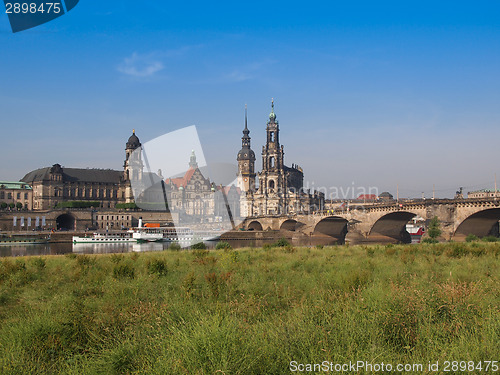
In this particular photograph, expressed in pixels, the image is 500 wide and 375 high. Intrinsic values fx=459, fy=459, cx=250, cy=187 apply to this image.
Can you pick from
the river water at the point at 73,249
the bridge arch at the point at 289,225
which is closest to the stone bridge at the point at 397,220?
the bridge arch at the point at 289,225

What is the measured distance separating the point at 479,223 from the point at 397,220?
1245 centimetres

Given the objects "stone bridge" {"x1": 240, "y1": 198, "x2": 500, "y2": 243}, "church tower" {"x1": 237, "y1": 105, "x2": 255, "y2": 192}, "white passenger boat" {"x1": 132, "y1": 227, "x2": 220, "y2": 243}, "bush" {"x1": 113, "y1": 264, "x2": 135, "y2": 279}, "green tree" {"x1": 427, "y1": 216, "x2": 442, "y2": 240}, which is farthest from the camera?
"church tower" {"x1": 237, "y1": 105, "x2": 255, "y2": 192}

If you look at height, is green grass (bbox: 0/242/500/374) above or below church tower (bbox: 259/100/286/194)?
below

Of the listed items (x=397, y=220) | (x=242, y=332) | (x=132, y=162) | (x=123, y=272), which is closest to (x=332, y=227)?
(x=397, y=220)

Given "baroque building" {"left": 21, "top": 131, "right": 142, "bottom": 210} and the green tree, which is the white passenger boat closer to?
the green tree

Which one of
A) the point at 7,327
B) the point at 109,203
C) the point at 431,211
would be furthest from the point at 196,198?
the point at 7,327

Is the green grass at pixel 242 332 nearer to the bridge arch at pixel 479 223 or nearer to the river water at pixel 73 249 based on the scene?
the river water at pixel 73 249

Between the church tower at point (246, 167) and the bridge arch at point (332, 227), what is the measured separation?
6847cm

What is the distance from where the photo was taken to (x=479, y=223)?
5597 centimetres

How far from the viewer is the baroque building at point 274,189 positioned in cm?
13425

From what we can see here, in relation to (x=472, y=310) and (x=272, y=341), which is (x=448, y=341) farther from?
(x=272, y=341)

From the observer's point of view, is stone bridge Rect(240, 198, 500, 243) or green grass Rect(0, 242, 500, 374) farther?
stone bridge Rect(240, 198, 500, 243)

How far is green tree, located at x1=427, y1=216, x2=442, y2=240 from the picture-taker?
51.9 meters
